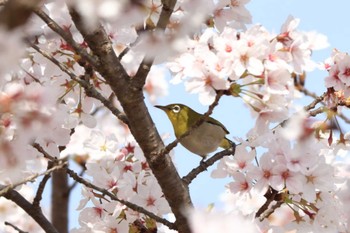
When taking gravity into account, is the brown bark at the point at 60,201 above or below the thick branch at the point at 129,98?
above

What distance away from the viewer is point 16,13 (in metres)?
0.78

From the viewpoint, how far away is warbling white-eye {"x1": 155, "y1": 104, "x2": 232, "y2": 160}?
279cm

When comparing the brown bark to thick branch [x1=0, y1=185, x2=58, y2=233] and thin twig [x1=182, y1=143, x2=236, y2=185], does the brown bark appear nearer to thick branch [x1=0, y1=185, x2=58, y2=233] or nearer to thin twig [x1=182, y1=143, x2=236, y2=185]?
thick branch [x1=0, y1=185, x2=58, y2=233]

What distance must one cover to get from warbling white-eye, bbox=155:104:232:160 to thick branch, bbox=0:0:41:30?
1.96m

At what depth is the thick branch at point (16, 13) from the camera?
30.5 inches

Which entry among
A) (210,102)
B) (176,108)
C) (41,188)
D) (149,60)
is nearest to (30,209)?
(41,188)

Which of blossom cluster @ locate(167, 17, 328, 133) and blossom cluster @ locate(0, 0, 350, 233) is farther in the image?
blossom cluster @ locate(167, 17, 328, 133)

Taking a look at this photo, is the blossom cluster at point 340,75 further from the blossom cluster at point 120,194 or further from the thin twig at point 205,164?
the blossom cluster at point 120,194

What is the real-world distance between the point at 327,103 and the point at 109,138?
1.29m

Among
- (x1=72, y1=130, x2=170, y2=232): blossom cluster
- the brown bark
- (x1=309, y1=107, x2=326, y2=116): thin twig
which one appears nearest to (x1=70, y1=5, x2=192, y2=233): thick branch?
(x1=72, y1=130, x2=170, y2=232): blossom cluster

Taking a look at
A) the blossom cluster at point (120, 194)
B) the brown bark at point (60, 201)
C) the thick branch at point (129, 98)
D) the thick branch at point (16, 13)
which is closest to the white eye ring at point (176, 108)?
the blossom cluster at point (120, 194)

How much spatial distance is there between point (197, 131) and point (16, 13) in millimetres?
2026

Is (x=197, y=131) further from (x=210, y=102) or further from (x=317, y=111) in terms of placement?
(x=210, y=102)

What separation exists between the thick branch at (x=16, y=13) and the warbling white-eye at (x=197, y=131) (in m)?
1.96
